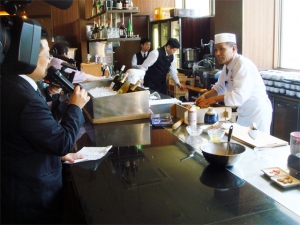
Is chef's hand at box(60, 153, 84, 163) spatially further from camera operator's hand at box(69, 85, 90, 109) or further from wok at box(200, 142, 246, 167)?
wok at box(200, 142, 246, 167)

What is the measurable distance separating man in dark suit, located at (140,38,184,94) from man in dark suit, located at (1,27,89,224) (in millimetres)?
3846

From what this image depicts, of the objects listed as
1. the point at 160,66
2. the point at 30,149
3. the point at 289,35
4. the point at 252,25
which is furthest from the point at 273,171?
the point at 160,66

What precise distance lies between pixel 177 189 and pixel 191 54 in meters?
5.17

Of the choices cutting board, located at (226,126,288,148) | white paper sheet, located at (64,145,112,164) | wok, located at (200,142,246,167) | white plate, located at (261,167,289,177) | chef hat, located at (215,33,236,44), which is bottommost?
white paper sheet, located at (64,145,112,164)

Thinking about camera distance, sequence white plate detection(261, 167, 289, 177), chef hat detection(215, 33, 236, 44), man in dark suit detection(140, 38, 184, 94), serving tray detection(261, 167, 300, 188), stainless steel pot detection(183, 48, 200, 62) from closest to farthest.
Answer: serving tray detection(261, 167, 300, 188) < white plate detection(261, 167, 289, 177) < chef hat detection(215, 33, 236, 44) < man in dark suit detection(140, 38, 184, 94) < stainless steel pot detection(183, 48, 200, 62)

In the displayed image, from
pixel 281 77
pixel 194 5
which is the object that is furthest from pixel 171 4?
pixel 281 77

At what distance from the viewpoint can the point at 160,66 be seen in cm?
562

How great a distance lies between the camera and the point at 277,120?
4.29 meters

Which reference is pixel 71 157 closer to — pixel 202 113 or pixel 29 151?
pixel 29 151

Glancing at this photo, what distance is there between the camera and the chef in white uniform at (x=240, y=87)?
294 cm

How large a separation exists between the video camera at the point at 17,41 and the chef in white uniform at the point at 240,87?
179 centimetres

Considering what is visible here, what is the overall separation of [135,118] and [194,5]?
5759 millimetres

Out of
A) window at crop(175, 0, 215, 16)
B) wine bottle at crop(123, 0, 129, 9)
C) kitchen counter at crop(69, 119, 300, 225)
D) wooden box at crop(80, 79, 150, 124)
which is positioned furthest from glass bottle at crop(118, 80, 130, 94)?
window at crop(175, 0, 215, 16)

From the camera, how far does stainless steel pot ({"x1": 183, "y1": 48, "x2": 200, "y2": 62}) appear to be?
632cm
